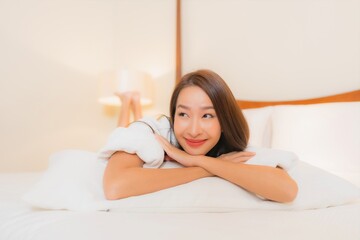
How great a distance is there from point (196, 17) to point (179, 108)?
167 centimetres

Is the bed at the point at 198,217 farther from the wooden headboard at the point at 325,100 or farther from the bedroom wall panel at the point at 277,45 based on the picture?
the bedroom wall panel at the point at 277,45

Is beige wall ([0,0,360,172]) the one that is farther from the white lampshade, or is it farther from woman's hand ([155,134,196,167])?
woman's hand ([155,134,196,167])

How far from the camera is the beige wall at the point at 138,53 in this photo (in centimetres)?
199

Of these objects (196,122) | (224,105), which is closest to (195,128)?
(196,122)

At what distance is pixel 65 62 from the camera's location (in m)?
2.68

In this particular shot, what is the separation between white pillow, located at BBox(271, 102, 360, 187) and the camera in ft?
4.91

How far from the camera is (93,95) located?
2.87 meters

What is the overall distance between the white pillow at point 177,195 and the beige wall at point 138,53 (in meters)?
1.06

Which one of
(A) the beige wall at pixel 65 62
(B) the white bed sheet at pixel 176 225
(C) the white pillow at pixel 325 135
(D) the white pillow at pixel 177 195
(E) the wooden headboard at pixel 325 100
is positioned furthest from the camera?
(A) the beige wall at pixel 65 62

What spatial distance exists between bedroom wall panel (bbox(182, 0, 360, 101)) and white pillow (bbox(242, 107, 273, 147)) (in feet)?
1.01

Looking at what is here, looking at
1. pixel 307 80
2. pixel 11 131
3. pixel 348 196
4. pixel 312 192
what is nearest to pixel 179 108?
pixel 312 192

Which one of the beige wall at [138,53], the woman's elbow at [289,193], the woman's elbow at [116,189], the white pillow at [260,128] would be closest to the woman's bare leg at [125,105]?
the beige wall at [138,53]

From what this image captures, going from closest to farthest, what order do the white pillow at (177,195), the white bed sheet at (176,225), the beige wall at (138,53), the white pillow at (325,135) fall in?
the white bed sheet at (176,225), the white pillow at (177,195), the white pillow at (325,135), the beige wall at (138,53)

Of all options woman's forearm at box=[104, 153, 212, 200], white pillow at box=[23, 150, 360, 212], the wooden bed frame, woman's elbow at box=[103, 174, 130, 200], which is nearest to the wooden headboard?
the wooden bed frame
